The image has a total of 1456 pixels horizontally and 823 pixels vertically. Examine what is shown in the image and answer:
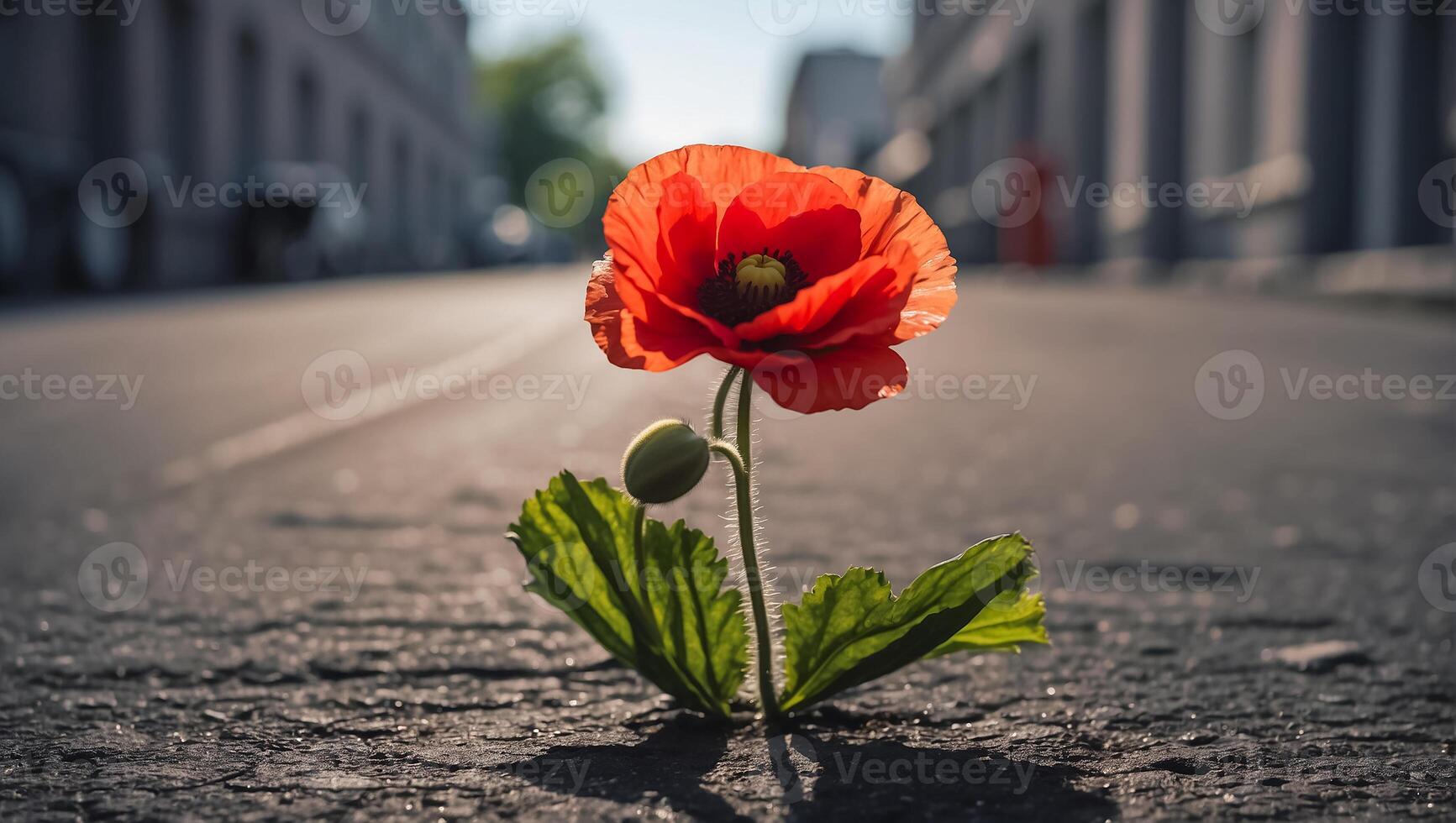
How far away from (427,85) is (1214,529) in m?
42.6

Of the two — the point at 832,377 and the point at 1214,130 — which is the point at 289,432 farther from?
the point at 1214,130

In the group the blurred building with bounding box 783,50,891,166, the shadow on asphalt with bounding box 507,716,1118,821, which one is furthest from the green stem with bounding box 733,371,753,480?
the blurred building with bounding box 783,50,891,166

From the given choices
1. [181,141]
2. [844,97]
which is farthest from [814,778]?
[844,97]

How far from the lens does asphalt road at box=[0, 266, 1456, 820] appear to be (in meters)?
0.99

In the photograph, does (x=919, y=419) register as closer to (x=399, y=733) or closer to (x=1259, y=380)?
(x=1259, y=380)

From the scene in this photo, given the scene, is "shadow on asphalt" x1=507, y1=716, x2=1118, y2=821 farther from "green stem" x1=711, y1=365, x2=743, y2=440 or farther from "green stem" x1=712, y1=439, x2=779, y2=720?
"green stem" x1=711, y1=365, x2=743, y2=440

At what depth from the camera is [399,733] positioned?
3.71 ft

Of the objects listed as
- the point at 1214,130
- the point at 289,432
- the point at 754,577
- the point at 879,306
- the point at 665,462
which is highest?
the point at 1214,130

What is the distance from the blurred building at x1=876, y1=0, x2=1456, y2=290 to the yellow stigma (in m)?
7.34

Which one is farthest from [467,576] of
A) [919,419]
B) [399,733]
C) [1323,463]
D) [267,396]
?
[267,396]

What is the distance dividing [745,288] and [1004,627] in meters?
0.40

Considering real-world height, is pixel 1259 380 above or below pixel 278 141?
below

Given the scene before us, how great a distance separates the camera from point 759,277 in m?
0.87

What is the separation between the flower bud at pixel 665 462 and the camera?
2.90 feet
